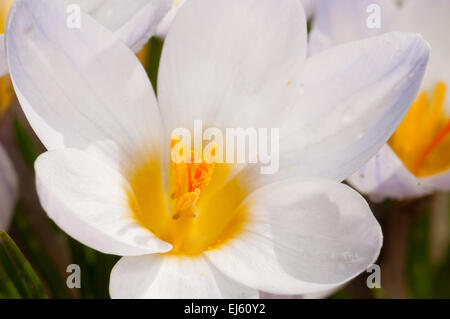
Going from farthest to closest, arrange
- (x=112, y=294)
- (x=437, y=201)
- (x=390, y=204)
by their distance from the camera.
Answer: (x=437, y=201)
(x=390, y=204)
(x=112, y=294)

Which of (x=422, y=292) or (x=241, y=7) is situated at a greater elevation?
(x=241, y=7)

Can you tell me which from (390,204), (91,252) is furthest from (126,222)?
(390,204)

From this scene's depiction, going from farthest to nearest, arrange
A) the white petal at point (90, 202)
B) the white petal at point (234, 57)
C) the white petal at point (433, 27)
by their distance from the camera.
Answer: the white petal at point (433, 27)
the white petal at point (234, 57)
the white petal at point (90, 202)

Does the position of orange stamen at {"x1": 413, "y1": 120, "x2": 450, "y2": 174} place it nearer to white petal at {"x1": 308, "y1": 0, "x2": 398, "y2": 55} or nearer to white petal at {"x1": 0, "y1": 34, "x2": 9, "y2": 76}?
white petal at {"x1": 308, "y1": 0, "x2": 398, "y2": 55}

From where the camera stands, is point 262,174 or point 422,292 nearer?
point 262,174

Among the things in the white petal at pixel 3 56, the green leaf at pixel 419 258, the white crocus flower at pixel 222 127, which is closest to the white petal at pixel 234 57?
the white crocus flower at pixel 222 127

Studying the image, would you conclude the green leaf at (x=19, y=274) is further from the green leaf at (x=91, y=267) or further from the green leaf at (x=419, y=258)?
the green leaf at (x=419, y=258)

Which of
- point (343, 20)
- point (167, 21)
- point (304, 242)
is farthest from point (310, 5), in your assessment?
point (304, 242)
